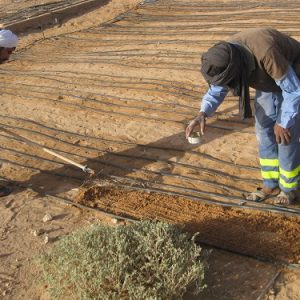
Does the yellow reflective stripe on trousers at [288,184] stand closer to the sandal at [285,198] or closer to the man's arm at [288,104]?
the sandal at [285,198]

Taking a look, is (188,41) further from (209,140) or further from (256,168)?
(256,168)

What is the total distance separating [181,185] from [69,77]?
387cm

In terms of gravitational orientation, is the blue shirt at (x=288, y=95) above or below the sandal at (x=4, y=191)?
above

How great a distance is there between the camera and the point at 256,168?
415 cm

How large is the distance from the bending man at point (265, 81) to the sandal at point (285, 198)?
0.16 m

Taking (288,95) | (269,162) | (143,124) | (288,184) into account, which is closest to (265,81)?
(288,95)

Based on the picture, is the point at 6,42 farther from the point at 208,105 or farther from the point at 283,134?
the point at 283,134

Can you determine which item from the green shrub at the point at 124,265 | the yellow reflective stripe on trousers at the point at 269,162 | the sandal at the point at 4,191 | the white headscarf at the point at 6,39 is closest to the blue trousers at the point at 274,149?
the yellow reflective stripe on trousers at the point at 269,162

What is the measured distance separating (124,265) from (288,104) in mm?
1414

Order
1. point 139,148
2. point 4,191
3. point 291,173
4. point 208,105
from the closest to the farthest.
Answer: point 208,105, point 291,173, point 4,191, point 139,148

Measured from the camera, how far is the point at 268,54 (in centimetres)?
271

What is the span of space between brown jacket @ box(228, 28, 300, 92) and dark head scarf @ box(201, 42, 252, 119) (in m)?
0.06

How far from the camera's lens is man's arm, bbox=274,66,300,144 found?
109 inches

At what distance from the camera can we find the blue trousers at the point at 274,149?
3.17 meters
